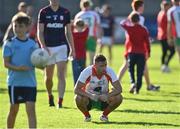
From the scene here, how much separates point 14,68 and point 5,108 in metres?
4.70

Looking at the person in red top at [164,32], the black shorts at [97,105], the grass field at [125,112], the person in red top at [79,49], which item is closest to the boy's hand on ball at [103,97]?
the black shorts at [97,105]

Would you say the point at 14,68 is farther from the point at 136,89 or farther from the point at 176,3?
the point at 176,3

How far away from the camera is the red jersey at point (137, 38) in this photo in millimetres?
17844

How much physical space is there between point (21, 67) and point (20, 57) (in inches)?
6.5

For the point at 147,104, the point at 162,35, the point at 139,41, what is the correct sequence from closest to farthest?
the point at 147,104 < the point at 139,41 < the point at 162,35

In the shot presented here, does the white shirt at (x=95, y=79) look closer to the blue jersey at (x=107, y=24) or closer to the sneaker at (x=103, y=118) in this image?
the sneaker at (x=103, y=118)

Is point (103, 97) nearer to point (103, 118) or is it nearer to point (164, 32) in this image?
point (103, 118)

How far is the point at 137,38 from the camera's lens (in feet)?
59.0

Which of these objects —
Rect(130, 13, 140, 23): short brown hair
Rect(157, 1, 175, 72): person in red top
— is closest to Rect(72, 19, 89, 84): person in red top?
Rect(130, 13, 140, 23): short brown hair

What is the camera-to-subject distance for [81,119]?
13.6 meters

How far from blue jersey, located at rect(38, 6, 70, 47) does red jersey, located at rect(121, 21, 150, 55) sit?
3.03 meters

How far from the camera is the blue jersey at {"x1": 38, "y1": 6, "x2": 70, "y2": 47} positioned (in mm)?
15164

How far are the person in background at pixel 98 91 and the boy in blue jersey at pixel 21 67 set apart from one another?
7.28ft

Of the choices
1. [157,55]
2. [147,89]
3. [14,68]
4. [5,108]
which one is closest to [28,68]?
[14,68]
